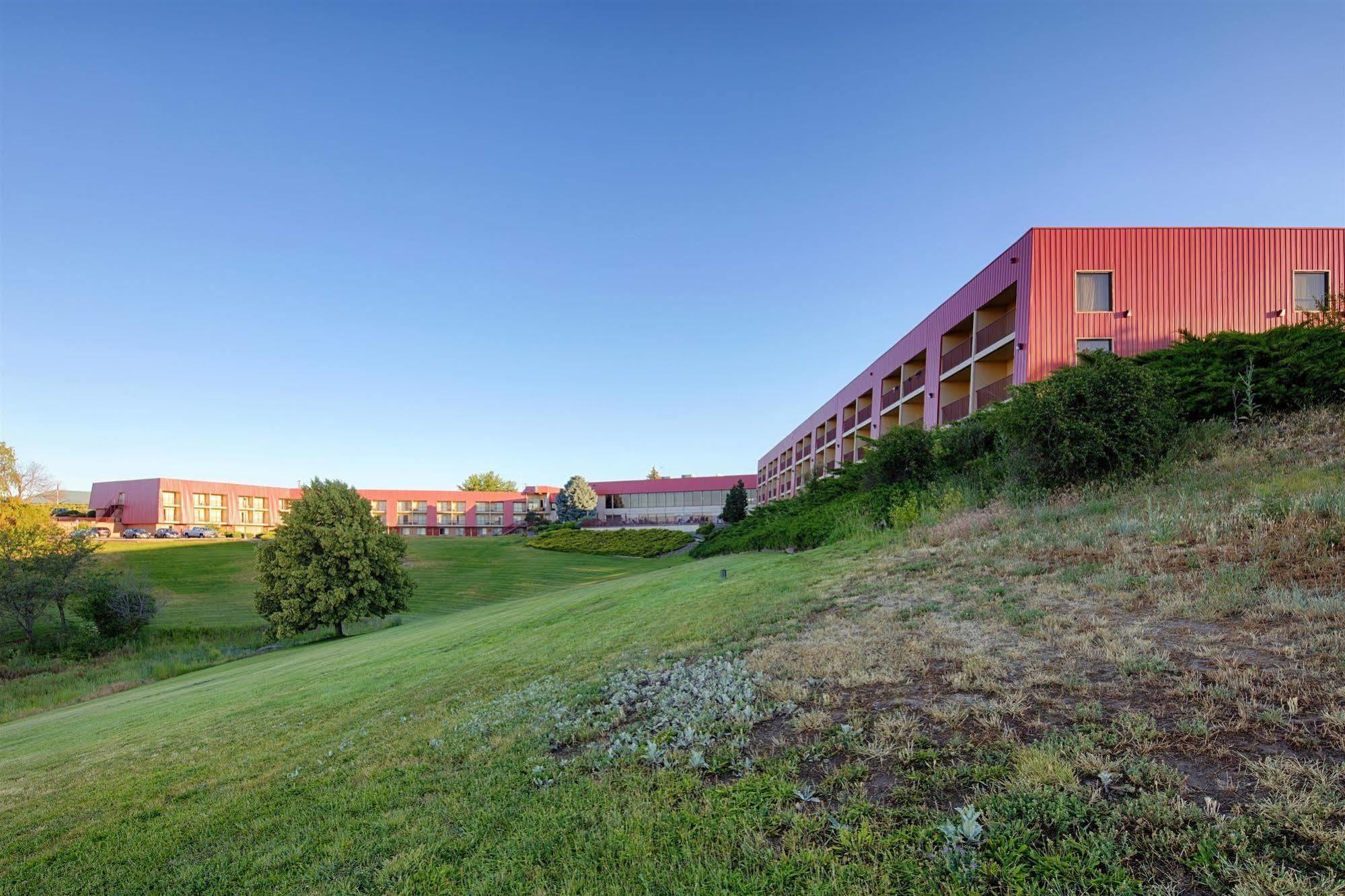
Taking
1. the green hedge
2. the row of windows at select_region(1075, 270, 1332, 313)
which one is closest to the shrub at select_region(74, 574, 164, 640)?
the green hedge

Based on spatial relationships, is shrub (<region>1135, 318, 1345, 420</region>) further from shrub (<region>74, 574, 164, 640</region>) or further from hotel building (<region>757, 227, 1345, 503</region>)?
shrub (<region>74, 574, 164, 640</region>)

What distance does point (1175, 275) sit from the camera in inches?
961

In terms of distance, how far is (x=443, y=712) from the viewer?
6.96 metres

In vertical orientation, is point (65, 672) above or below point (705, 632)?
below

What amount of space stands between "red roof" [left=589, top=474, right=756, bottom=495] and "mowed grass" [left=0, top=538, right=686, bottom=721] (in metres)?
24.3

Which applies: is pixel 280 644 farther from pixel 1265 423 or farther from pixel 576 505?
pixel 576 505

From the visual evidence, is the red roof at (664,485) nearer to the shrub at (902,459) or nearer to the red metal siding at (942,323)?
the red metal siding at (942,323)

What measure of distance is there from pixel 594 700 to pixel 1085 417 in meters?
13.5

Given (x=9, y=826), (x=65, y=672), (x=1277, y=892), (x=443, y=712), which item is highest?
(x=1277, y=892)

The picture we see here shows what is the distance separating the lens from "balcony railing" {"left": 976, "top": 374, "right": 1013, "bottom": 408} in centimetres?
2725

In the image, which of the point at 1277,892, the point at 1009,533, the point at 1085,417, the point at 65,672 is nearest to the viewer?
the point at 1277,892

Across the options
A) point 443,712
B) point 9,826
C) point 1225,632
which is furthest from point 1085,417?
point 9,826

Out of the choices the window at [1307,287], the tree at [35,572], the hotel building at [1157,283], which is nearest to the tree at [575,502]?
the tree at [35,572]

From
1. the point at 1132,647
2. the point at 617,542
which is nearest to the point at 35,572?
the point at 1132,647
